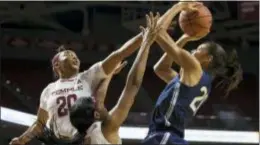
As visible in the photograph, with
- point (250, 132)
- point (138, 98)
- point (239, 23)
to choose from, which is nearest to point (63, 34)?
point (138, 98)

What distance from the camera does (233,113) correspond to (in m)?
11.4

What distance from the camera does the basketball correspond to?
130 inches

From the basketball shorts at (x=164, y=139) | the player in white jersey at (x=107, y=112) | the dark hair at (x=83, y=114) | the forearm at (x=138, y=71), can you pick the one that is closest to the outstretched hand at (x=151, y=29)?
the player in white jersey at (x=107, y=112)

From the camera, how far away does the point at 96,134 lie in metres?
2.72

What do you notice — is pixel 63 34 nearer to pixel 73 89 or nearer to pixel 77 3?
pixel 77 3

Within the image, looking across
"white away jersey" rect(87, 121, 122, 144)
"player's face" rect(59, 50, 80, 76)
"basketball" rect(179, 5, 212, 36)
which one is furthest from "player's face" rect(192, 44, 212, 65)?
"white away jersey" rect(87, 121, 122, 144)

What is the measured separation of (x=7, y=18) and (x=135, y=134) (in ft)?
11.8

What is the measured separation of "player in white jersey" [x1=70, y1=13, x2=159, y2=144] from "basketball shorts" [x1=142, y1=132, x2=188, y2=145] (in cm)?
27

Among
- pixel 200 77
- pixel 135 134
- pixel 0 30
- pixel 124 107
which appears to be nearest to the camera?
pixel 124 107

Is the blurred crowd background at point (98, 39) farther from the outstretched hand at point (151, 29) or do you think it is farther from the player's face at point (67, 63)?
the outstretched hand at point (151, 29)

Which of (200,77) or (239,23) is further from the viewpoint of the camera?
(239,23)

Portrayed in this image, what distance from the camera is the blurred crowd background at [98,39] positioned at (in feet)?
38.1

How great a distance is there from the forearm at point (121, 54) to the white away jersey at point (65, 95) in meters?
0.03

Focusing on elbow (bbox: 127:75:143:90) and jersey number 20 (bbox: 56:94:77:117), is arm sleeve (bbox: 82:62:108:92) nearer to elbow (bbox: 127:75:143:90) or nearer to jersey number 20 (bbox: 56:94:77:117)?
jersey number 20 (bbox: 56:94:77:117)
